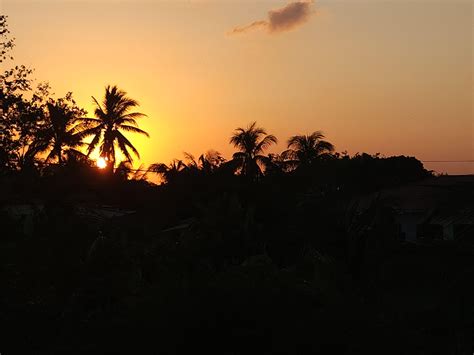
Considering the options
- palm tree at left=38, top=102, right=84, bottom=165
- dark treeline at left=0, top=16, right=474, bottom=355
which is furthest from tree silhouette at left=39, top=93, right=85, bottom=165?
dark treeline at left=0, top=16, right=474, bottom=355

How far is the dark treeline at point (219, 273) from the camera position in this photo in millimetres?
7027

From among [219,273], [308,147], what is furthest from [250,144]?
[219,273]

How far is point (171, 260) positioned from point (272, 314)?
5963 millimetres

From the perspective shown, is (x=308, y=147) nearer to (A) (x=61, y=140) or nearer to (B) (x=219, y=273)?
(A) (x=61, y=140)

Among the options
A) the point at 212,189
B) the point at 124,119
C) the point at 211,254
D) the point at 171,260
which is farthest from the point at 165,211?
the point at 124,119

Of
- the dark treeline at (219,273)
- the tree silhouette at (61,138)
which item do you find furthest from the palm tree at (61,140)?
the dark treeline at (219,273)

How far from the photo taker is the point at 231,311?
7219mm

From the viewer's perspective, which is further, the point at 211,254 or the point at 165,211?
the point at 165,211

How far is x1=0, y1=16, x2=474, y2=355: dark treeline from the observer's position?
23.1 feet

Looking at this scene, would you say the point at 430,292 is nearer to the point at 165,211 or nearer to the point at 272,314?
the point at 272,314

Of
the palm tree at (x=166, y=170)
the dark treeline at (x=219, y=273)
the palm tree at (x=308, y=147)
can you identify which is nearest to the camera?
the dark treeline at (x=219, y=273)

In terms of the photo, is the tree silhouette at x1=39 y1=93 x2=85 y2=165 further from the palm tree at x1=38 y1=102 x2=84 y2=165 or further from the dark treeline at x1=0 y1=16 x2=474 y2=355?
the dark treeline at x1=0 y1=16 x2=474 y2=355

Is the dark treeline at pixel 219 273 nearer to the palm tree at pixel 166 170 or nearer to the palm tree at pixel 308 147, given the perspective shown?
the palm tree at pixel 166 170

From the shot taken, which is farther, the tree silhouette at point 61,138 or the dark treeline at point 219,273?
the tree silhouette at point 61,138
